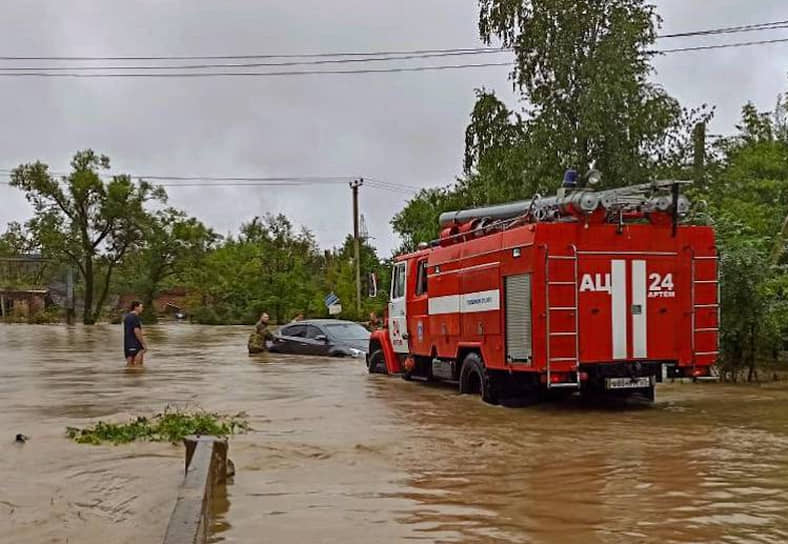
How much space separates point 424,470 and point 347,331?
18.4 metres

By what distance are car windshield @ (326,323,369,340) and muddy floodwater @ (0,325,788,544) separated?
382 inches

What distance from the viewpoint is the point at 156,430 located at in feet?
38.1

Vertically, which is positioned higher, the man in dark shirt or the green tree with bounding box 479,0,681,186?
the green tree with bounding box 479,0,681,186

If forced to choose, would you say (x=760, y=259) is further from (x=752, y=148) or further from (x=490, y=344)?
(x=752, y=148)

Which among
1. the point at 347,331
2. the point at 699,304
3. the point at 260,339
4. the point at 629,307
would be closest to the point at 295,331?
the point at 347,331

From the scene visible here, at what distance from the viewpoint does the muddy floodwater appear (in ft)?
23.0

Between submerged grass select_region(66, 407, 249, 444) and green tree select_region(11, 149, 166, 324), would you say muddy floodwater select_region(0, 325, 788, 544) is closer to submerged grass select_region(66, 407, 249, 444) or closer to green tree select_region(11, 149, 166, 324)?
submerged grass select_region(66, 407, 249, 444)

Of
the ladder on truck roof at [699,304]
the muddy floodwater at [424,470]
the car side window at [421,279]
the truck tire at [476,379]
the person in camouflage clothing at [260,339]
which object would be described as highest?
the car side window at [421,279]

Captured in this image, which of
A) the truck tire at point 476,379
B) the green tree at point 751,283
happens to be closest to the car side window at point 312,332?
the green tree at point 751,283

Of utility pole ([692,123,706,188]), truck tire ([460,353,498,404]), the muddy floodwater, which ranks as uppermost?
utility pole ([692,123,706,188])

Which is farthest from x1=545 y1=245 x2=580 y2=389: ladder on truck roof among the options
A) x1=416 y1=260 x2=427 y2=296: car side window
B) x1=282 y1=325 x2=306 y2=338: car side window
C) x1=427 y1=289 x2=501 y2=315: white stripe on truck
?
x1=282 y1=325 x2=306 y2=338: car side window

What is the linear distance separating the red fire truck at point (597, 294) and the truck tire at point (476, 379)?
0.03m

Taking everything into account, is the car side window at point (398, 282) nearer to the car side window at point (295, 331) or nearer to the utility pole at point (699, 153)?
the car side window at point (295, 331)

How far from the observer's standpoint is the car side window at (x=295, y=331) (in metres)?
28.0
